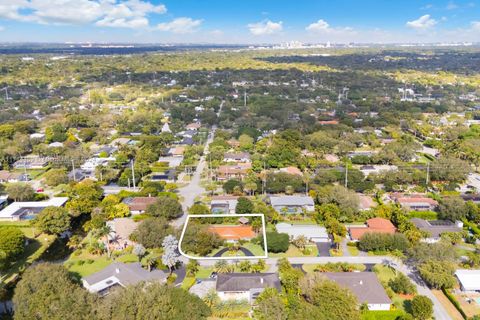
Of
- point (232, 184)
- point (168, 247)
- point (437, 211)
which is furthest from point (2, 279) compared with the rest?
point (437, 211)

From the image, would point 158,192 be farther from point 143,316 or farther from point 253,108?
point 253,108

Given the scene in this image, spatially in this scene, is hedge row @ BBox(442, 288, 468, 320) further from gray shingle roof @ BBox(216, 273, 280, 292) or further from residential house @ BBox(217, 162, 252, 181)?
residential house @ BBox(217, 162, 252, 181)

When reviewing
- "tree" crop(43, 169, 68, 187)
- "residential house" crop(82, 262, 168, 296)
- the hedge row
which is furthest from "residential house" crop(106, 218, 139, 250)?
the hedge row

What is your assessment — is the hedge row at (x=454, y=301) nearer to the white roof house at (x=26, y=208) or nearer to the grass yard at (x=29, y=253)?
the grass yard at (x=29, y=253)

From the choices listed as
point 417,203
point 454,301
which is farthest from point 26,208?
point 417,203

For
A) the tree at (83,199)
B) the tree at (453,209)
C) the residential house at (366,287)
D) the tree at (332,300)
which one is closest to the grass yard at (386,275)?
the residential house at (366,287)

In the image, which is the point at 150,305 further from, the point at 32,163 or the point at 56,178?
the point at 32,163

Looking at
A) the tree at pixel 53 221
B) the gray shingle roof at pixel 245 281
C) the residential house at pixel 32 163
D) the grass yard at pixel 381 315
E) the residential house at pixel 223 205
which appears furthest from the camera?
the residential house at pixel 32 163
